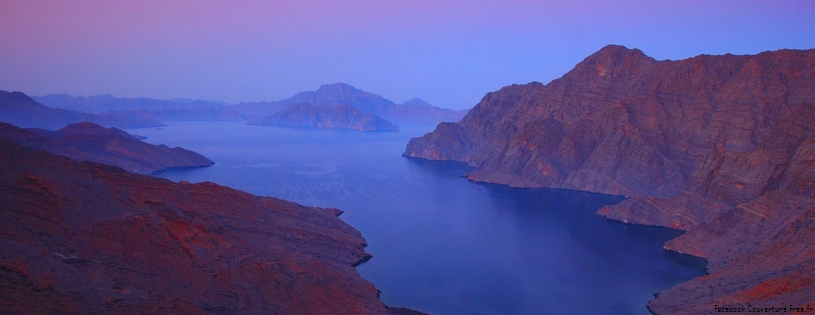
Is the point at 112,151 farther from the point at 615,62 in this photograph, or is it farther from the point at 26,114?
the point at 26,114

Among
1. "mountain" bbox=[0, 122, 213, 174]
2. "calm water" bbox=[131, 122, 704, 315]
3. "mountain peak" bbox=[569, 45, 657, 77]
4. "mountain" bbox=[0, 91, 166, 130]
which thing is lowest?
"calm water" bbox=[131, 122, 704, 315]

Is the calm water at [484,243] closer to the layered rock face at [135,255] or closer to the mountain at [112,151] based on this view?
the mountain at [112,151]

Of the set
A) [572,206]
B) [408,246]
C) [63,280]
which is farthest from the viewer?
[572,206]

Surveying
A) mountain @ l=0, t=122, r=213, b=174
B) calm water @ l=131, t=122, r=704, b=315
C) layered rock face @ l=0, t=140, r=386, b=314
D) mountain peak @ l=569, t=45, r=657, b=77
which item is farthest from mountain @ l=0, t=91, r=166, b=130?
layered rock face @ l=0, t=140, r=386, b=314

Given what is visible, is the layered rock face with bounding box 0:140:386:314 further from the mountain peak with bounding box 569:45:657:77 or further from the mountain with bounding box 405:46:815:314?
the mountain peak with bounding box 569:45:657:77

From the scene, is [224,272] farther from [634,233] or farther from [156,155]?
[156,155]

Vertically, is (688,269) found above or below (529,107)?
below

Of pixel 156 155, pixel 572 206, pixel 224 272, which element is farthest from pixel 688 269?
pixel 156 155
